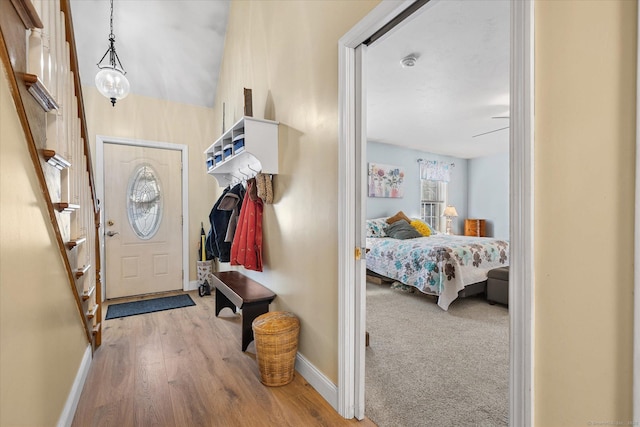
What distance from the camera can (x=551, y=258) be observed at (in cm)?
92

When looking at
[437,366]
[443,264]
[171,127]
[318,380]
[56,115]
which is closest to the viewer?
[56,115]

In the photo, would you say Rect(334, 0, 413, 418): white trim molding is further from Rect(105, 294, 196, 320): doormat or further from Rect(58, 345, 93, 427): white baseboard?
Rect(105, 294, 196, 320): doormat

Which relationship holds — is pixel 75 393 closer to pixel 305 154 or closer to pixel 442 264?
pixel 305 154

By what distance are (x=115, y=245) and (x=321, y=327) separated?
130 inches

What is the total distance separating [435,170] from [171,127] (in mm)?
5277

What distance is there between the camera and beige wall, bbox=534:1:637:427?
2.56ft

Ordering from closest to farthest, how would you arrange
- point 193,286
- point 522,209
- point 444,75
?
point 522,209 < point 444,75 < point 193,286

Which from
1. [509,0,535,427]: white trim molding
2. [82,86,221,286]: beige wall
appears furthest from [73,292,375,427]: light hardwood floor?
[82,86,221,286]: beige wall

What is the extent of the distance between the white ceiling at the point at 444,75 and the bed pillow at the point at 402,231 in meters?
1.57

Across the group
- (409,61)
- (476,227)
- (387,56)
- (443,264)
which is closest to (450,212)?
(476,227)

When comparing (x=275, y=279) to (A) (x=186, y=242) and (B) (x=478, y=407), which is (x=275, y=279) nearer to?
(B) (x=478, y=407)

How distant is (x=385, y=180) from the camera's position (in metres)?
6.21

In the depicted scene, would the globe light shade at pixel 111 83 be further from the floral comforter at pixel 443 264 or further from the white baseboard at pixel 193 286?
the floral comforter at pixel 443 264

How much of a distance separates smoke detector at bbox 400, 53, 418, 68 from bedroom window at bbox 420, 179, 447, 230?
4.04 metres
